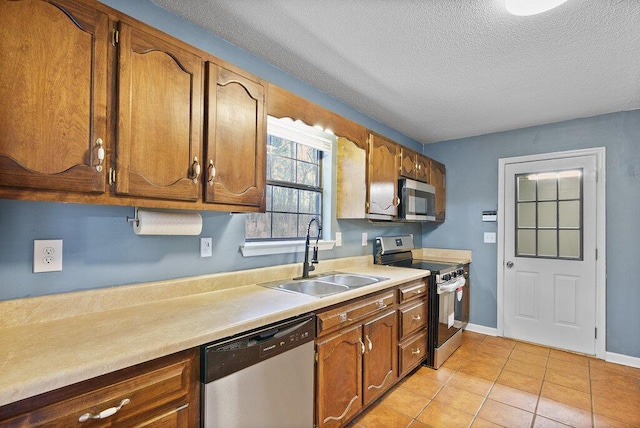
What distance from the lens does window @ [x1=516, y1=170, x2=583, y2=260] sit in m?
3.27

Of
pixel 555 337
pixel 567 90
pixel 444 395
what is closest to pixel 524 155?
pixel 567 90

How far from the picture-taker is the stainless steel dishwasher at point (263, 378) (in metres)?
1.23

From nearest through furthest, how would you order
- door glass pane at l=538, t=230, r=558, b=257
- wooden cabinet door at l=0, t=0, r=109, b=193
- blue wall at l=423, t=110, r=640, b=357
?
wooden cabinet door at l=0, t=0, r=109, b=193 → blue wall at l=423, t=110, r=640, b=357 → door glass pane at l=538, t=230, r=558, b=257

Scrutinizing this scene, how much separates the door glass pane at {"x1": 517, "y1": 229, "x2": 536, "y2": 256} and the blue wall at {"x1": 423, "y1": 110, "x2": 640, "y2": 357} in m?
0.26

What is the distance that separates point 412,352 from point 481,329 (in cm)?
167

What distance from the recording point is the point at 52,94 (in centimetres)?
111

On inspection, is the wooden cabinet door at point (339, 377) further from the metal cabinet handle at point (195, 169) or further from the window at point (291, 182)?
the metal cabinet handle at point (195, 169)

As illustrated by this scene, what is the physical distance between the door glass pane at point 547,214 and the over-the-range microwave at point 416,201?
1073 mm

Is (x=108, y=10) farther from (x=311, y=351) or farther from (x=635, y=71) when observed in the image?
(x=635, y=71)

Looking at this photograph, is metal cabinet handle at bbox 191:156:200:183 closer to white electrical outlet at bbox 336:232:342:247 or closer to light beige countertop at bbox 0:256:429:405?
light beige countertop at bbox 0:256:429:405

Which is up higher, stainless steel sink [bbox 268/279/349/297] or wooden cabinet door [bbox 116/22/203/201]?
wooden cabinet door [bbox 116/22/203/201]

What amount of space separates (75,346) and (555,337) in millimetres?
4064

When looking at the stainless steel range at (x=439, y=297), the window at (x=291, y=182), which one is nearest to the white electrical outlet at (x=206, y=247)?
the window at (x=291, y=182)

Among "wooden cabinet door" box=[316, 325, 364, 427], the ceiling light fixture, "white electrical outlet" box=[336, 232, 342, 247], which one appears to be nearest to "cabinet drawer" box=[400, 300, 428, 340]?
"wooden cabinet door" box=[316, 325, 364, 427]
